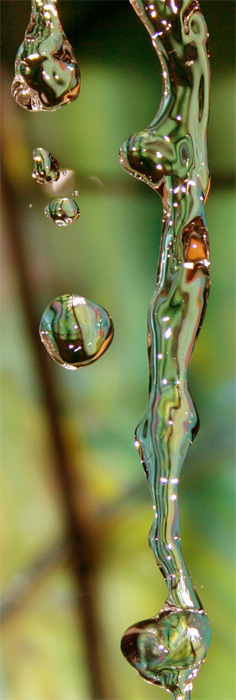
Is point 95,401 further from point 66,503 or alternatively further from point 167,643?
point 167,643

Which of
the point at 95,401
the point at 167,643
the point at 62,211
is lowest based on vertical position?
the point at 167,643

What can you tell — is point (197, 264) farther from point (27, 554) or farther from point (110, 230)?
point (27, 554)

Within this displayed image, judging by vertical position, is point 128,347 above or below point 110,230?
below

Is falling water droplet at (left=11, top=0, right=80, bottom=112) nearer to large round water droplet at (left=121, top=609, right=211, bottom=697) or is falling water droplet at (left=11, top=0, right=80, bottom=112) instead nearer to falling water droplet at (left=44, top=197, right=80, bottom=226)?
falling water droplet at (left=44, top=197, right=80, bottom=226)

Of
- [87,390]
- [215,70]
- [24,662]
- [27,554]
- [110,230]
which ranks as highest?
[215,70]

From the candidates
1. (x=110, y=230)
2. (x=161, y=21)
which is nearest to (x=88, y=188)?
(x=110, y=230)

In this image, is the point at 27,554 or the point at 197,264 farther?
the point at 27,554

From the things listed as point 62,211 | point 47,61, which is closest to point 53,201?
point 62,211
